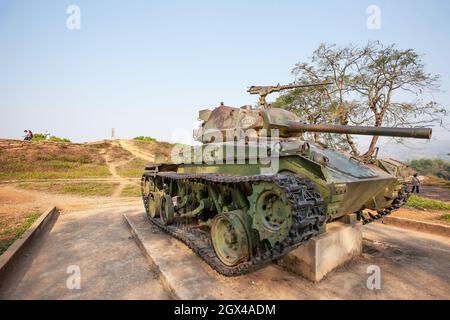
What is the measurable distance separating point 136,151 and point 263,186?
3304cm

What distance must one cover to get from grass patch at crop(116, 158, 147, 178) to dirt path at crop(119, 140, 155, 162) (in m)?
1.30

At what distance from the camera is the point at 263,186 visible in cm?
407

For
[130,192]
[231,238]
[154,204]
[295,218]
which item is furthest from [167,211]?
[130,192]

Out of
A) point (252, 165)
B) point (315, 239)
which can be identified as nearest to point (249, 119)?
point (252, 165)

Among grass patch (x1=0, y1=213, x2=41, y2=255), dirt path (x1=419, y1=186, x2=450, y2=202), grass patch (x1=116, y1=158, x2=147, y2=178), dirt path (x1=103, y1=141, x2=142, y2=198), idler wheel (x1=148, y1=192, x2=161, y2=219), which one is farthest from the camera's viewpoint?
grass patch (x1=116, y1=158, x2=147, y2=178)

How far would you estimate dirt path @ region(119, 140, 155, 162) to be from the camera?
33.2 m

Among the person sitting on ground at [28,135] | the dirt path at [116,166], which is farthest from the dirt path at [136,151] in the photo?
the person sitting on ground at [28,135]

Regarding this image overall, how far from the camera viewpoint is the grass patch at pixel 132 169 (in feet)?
82.6

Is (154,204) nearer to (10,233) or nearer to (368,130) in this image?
(10,233)

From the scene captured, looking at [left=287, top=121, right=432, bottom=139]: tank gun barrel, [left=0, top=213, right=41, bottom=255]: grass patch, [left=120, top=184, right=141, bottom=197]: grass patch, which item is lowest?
[left=120, top=184, right=141, bottom=197]: grass patch

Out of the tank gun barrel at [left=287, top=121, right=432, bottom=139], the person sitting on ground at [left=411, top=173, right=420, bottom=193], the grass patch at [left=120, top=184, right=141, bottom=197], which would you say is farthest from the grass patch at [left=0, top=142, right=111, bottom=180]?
the person sitting on ground at [left=411, top=173, right=420, bottom=193]

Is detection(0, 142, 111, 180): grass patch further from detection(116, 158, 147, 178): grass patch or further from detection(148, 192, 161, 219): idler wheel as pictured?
detection(148, 192, 161, 219): idler wheel
